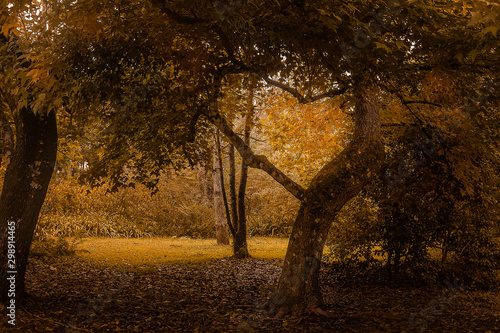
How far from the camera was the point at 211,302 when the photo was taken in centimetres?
657

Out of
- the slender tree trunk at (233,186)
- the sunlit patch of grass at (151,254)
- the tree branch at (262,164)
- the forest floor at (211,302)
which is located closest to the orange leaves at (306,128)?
the slender tree trunk at (233,186)

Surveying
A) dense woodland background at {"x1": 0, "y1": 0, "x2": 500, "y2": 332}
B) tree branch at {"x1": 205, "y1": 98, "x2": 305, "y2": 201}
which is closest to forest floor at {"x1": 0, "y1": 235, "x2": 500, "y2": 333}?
dense woodland background at {"x1": 0, "y1": 0, "x2": 500, "y2": 332}

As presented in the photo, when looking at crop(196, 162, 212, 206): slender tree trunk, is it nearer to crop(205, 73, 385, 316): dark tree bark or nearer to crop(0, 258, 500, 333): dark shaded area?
crop(0, 258, 500, 333): dark shaded area

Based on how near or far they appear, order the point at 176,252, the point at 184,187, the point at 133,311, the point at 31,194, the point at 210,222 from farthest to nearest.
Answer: the point at 184,187 < the point at 210,222 < the point at 176,252 < the point at 133,311 < the point at 31,194

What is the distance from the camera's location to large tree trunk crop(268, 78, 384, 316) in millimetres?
5527

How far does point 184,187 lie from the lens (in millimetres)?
21812

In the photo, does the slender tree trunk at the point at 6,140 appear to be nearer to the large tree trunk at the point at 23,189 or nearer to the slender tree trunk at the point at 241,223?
the large tree trunk at the point at 23,189

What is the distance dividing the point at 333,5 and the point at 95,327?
15.7 feet

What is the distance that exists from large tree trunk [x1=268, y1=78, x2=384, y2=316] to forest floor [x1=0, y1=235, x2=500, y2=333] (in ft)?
0.93

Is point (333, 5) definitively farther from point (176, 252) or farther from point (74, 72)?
point (176, 252)

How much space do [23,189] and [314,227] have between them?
13.1 feet

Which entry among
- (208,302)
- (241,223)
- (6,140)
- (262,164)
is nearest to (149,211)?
(241,223)

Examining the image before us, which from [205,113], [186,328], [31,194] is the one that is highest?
[205,113]

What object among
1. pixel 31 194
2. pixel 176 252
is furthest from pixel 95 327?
pixel 176 252
